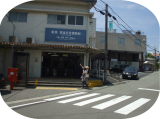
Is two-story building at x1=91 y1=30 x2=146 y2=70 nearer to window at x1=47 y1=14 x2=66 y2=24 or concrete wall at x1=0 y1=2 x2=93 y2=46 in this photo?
concrete wall at x1=0 y1=2 x2=93 y2=46

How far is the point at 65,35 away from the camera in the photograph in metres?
15.4

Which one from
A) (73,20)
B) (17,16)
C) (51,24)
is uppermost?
(17,16)

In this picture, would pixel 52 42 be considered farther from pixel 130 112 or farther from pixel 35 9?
pixel 130 112

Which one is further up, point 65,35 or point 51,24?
point 51,24

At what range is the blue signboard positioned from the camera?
15336 mm

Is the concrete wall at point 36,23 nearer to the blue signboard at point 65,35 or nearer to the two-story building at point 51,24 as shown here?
the two-story building at point 51,24

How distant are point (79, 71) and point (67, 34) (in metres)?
4.07

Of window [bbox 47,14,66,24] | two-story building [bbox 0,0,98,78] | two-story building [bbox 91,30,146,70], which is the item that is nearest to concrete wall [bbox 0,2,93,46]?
two-story building [bbox 0,0,98,78]

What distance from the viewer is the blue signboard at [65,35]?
1534 centimetres

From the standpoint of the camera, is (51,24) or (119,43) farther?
(119,43)

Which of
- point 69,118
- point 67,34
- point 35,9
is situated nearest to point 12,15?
point 35,9

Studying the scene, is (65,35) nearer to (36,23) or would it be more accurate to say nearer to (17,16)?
(36,23)

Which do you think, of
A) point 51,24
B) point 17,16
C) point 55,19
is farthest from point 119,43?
point 17,16

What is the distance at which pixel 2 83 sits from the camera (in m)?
11.4
